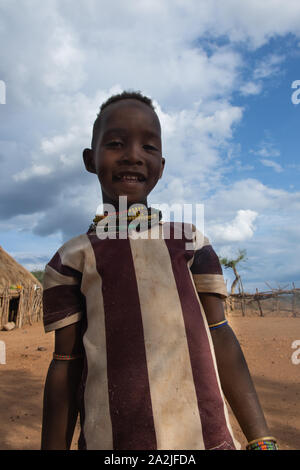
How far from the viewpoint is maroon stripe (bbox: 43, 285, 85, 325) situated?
4.09 ft

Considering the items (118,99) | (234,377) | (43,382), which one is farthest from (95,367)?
(43,382)

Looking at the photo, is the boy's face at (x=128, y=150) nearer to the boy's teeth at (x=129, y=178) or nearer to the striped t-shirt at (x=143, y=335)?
the boy's teeth at (x=129, y=178)

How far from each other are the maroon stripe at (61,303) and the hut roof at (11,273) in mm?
18322

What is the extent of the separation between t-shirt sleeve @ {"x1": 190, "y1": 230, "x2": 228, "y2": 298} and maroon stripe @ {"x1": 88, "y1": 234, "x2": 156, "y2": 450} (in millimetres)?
266

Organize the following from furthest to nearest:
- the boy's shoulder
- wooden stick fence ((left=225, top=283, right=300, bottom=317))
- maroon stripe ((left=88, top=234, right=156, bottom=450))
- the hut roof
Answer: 1. wooden stick fence ((left=225, top=283, right=300, bottom=317))
2. the hut roof
3. the boy's shoulder
4. maroon stripe ((left=88, top=234, right=156, bottom=450))

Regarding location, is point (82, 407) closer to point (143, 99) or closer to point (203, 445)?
point (203, 445)

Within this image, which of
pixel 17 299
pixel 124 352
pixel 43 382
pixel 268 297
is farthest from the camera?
pixel 268 297

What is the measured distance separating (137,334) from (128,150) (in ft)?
2.37

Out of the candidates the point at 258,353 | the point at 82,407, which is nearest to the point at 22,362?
the point at 258,353

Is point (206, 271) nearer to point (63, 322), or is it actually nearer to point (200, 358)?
point (200, 358)

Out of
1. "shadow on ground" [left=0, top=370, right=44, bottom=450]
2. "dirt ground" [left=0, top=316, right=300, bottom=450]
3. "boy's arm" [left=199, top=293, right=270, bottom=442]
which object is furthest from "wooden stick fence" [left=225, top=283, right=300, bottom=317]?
"boy's arm" [left=199, top=293, right=270, bottom=442]

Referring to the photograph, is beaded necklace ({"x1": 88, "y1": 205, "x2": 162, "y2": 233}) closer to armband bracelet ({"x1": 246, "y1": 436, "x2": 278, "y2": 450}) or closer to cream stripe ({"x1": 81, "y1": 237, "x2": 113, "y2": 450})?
cream stripe ({"x1": 81, "y1": 237, "x2": 113, "y2": 450})

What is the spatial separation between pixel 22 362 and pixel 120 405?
7957mm

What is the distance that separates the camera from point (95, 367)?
1.12m
